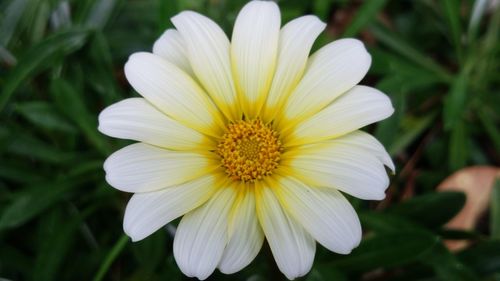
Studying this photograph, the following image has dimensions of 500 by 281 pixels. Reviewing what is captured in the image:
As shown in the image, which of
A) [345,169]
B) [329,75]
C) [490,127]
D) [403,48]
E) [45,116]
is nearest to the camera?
[345,169]

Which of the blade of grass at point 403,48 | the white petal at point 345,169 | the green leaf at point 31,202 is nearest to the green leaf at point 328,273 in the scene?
the white petal at point 345,169

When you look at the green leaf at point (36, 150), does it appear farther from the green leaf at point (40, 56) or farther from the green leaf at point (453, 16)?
the green leaf at point (453, 16)

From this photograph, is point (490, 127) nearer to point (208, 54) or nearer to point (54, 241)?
point (208, 54)

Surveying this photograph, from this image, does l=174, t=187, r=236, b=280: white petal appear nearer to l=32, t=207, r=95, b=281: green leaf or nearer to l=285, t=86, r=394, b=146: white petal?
l=285, t=86, r=394, b=146: white petal

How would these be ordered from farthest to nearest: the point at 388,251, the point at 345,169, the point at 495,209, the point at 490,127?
the point at 490,127 → the point at 495,209 → the point at 388,251 → the point at 345,169

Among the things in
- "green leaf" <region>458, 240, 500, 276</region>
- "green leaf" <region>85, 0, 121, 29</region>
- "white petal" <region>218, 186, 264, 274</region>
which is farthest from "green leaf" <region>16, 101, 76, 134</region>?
"green leaf" <region>458, 240, 500, 276</region>

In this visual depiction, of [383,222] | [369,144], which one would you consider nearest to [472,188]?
[383,222]

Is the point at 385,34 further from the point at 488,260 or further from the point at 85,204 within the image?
the point at 85,204
